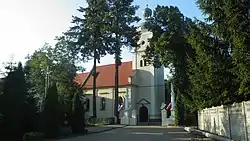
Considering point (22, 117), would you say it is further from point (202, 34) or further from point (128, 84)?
point (128, 84)

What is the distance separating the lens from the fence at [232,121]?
13.9 metres

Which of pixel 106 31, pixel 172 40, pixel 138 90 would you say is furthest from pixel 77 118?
pixel 138 90

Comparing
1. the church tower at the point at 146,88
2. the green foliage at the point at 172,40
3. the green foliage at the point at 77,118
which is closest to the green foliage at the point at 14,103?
the green foliage at the point at 77,118

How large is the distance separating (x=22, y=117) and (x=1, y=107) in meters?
1.66

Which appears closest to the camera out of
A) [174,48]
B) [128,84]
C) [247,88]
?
[247,88]

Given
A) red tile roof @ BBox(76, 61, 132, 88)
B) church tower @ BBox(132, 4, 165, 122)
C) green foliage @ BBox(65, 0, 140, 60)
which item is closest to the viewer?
green foliage @ BBox(65, 0, 140, 60)

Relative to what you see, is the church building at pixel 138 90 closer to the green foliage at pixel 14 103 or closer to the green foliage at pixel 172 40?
the green foliage at pixel 172 40

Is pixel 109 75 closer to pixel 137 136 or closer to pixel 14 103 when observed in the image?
A: pixel 137 136

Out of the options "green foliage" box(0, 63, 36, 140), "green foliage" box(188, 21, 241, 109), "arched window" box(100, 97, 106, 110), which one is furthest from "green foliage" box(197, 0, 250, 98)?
"arched window" box(100, 97, 106, 110)

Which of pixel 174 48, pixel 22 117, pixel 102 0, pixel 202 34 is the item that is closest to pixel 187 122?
pixel 174 48

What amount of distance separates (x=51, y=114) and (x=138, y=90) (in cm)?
3696

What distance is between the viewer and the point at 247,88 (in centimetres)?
1398

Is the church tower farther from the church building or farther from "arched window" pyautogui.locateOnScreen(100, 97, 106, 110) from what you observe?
"arched window" pyautogui.locateOnScreen(100, 97, 106, 110)

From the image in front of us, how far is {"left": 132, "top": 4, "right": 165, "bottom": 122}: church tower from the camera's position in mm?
55938
